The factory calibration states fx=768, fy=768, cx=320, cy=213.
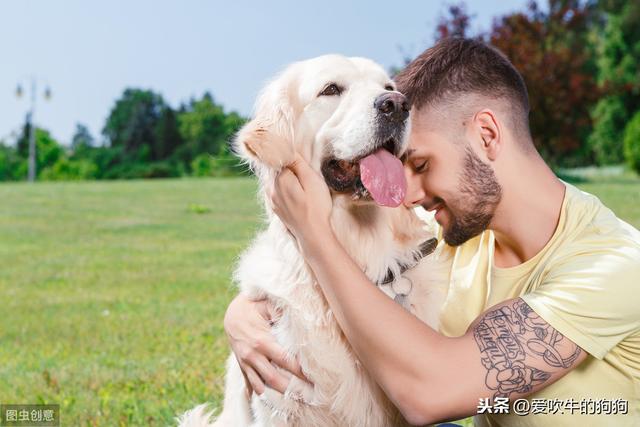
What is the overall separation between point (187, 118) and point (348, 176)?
139ft

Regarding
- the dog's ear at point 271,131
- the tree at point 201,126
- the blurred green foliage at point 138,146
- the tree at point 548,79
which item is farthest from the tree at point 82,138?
the dog's ear at point 271,131

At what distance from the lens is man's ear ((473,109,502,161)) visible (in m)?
2.55

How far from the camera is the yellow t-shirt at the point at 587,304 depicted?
2275 millimetres

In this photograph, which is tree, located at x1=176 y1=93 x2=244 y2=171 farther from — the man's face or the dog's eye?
the man's face

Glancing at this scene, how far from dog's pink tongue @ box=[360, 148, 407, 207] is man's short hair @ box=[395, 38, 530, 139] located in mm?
225

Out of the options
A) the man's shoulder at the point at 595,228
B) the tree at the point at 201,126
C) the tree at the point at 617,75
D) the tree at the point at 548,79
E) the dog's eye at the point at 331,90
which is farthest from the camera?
the tree at the point at 201,126

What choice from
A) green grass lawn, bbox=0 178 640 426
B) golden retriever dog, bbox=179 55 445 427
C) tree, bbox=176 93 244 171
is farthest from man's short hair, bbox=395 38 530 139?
tree, bbox=176 93 244 171

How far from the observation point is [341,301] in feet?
7.55

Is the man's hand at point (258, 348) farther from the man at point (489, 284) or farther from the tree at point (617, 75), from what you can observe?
the tree at point (617, 75)

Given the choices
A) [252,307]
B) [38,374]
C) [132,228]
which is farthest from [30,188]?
[252,307]

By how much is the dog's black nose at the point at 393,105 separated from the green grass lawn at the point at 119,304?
2164mm

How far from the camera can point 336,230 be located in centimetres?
295

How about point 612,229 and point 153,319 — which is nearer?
point 612,229

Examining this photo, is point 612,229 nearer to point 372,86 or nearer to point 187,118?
point 372,86
